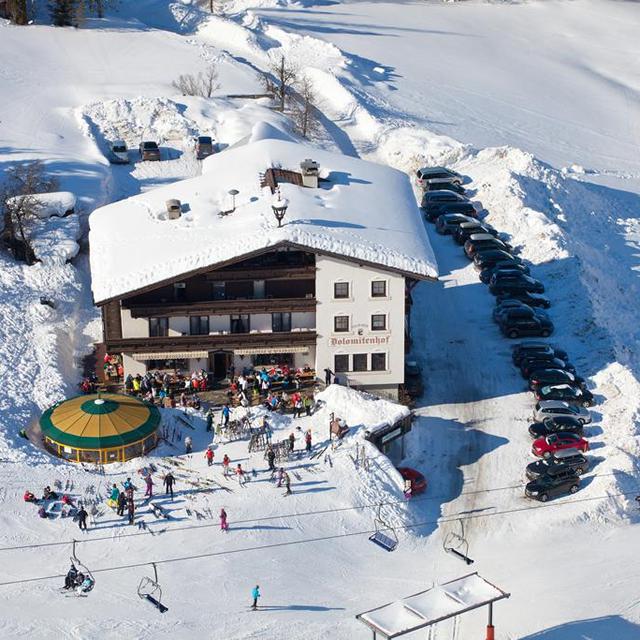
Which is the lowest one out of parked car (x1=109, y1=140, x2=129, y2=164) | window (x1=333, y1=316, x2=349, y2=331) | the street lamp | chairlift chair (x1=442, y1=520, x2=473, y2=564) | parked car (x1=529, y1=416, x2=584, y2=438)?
chairlift chair (x1=442, y1=520, x2=473, y2=564)

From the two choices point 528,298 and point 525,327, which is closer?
point 525,327

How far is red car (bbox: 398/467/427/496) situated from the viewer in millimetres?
64500

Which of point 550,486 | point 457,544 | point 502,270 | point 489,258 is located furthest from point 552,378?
point 489,258

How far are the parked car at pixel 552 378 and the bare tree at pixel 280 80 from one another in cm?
4110

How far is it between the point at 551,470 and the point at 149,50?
6198 centimetres

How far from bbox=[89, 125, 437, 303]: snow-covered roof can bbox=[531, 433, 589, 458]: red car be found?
9666 millimetres

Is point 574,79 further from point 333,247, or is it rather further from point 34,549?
point 34,549

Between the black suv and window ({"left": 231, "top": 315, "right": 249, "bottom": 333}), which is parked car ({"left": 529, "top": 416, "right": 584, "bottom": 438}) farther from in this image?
window ({"left": 231, "top": 315, "right": 249, "bottom": 333})

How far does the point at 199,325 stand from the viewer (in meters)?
71.2

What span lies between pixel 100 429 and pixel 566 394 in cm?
2289

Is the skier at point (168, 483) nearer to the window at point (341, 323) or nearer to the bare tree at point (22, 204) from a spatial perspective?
the window at point (341, 323)

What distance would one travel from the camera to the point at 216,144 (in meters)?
98.3

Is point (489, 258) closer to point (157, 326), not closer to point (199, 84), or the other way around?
point (157, 326)

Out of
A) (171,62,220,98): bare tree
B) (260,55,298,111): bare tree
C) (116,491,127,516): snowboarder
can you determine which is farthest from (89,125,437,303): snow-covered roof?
(260,55,298,111): bare tree
